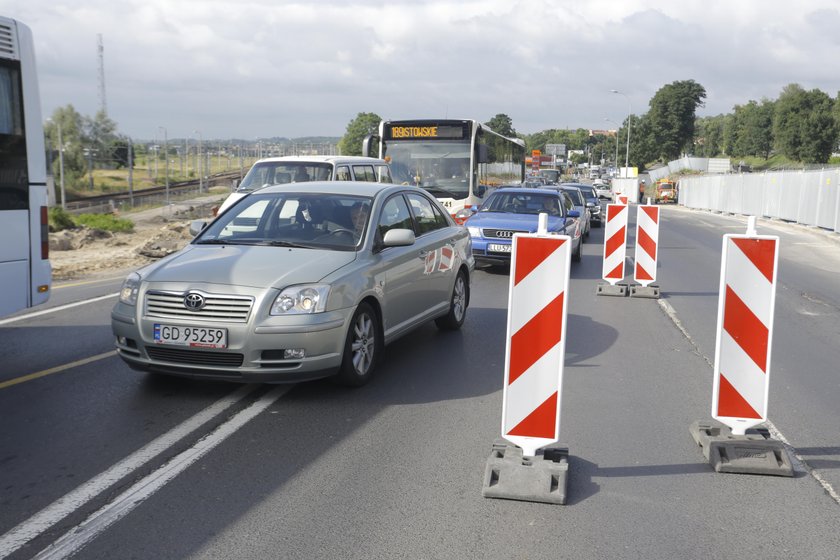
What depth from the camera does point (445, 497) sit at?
14.6 feet

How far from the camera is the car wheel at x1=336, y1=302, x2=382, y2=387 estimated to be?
21.1ft

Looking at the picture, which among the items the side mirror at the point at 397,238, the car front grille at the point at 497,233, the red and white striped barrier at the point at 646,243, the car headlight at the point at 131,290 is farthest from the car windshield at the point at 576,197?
the car headlight at the point at 131,290

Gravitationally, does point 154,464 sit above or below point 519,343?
below

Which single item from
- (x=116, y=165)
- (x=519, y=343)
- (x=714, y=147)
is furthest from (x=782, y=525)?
(x=714, y=147)

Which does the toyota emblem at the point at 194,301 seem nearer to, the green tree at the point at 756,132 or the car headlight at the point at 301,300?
the car headlight at the point at 301,300

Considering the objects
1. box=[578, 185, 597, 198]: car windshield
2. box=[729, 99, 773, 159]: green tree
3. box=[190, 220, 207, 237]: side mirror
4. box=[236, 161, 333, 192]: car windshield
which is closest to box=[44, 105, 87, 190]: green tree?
box=[578, 185, 597, 198]: car windshield

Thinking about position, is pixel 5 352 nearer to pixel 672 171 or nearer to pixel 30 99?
pixel 30 99

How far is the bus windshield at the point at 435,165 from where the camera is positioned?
71.1 feet

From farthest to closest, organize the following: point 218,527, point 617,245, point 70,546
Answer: point 617,245, point 218,527, point 70,546

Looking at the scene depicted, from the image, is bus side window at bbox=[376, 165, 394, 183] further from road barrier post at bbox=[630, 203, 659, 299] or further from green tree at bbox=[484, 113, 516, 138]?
green tree at bbox=[484, 113, 516, 138]

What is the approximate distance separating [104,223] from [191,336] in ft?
85.5

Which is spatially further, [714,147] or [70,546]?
[714,147]

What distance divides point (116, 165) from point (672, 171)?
223ft

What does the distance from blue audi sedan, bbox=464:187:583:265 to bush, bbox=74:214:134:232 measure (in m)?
17.5
